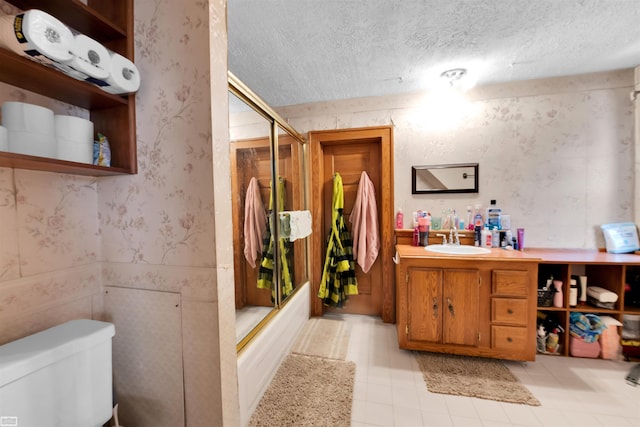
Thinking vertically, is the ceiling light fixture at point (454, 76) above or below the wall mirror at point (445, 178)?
above

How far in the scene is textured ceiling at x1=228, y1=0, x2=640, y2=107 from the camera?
4.26ft

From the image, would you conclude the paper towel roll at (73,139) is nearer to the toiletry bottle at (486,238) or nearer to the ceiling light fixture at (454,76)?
the ceiling light fixture at (454,76)

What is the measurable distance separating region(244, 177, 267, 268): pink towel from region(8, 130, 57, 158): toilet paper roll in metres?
0.98

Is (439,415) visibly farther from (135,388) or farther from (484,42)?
(484,42)

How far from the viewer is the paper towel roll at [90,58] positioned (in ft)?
2.27

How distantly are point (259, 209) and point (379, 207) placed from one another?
1276 millimetres

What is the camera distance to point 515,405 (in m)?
1.44

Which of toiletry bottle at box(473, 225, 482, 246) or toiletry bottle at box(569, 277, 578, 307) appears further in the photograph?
toiletry bottle at box(473, 225, 482, 246)

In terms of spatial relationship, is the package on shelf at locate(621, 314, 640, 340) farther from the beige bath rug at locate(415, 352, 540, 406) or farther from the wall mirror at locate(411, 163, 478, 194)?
the wall mirror at locate(411, 163, 478, 194)

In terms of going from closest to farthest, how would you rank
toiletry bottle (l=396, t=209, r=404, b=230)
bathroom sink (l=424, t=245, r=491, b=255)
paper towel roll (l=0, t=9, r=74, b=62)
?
paper towel roll (l=0, t=9, r=74, b=62), bathroom sink (l=424, t=245, r=491, b=255), toiletry bottle (l=396, t=209, r=404, b=230)

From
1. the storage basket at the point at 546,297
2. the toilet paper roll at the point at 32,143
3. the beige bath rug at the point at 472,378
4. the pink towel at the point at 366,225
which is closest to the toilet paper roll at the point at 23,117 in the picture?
the toilet paper roll at the point at 32,143

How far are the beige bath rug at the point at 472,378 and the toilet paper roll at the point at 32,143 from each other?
2.20 meters

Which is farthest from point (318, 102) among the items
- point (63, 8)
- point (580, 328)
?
point (580, 328)

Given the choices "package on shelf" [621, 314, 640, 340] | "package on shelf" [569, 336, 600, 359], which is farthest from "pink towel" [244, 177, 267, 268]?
"package on shelf" [621, 314, 640, 340]
